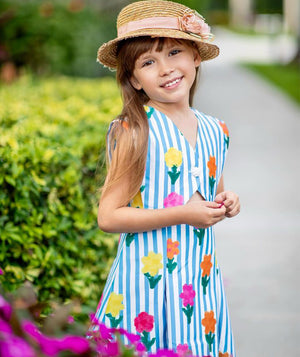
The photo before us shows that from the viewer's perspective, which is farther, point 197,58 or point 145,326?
point 197,58

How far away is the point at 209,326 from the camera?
7.93ft

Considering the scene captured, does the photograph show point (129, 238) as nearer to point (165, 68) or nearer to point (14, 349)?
point (165, 68)

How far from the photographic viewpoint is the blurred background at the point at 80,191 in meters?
3.43

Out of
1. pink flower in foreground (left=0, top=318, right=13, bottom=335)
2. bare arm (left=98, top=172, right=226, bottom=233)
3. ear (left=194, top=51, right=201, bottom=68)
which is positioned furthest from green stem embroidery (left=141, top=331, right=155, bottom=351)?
pink flower in foreground (left=0, top=318, right=13, bottom=335)

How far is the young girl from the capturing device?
232 centimetres

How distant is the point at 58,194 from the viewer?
361cm

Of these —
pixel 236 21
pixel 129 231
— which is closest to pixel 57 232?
pixel 129 231

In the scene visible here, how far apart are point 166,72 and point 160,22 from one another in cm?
16

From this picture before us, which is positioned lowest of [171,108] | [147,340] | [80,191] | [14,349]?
[14,349]

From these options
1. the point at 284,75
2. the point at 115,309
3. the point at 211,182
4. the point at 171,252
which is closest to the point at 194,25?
the point at 211,182

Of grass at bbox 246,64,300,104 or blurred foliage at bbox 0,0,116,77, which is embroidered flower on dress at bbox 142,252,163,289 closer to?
blurred foliage at bbox 0,0,116,77

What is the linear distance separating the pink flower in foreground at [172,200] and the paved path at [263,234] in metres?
1.62

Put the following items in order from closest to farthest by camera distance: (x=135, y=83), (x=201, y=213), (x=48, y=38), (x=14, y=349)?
(x=14, y=349), (x=201, y=213), (x=135, y=83), (x=48, y=38)

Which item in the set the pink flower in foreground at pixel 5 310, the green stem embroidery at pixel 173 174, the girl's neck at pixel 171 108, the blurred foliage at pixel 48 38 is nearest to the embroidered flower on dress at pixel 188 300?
the green stem embroidery at pixel 173 174
